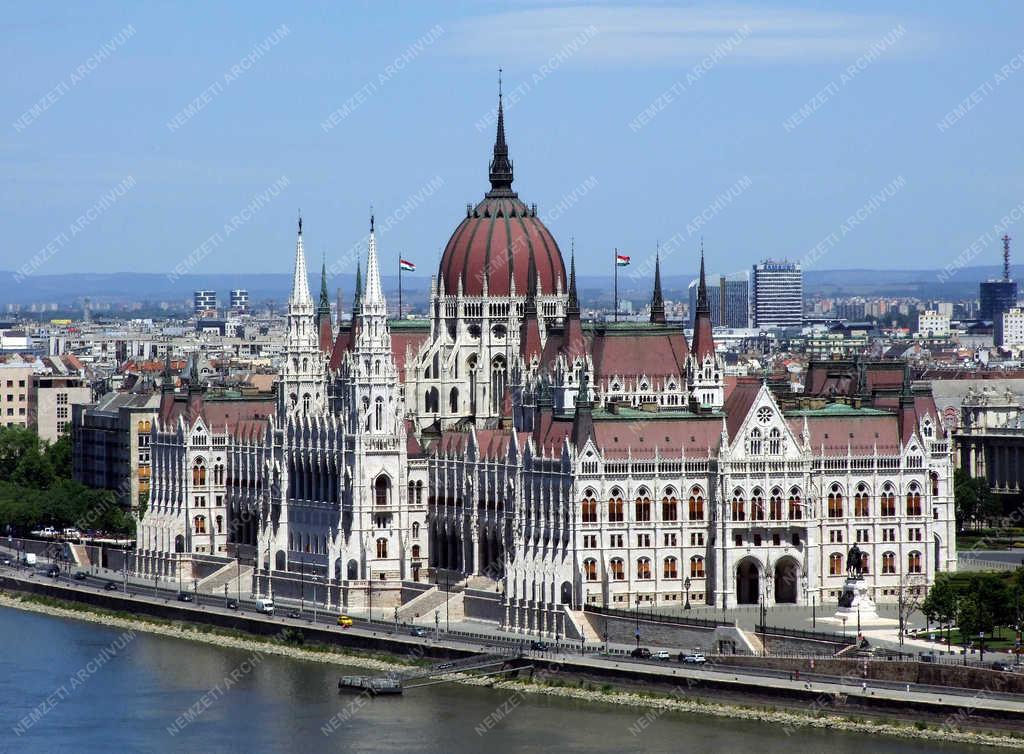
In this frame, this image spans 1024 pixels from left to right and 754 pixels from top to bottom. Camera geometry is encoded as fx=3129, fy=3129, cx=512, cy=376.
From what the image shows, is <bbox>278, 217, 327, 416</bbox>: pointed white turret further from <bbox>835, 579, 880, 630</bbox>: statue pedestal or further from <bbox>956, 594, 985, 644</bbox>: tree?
<bbox>956, 594, 985, 644</bbox>: tree

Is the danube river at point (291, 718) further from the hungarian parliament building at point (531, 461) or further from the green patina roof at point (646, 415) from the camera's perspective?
the green patina roof at point (646, 415)

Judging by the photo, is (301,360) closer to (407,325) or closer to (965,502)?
(407,325)

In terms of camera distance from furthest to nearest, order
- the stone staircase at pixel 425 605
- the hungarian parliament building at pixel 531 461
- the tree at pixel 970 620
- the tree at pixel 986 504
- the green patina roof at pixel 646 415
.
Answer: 1. the tree at pixel 986 504
2. the stone staircase at pixel 425 605
3. the green patina roof at pixel 646 415
4. the hungarian parliament building at pixel 531 461
5. the tree at pixel 970 620

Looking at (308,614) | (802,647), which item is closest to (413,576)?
(308,614)

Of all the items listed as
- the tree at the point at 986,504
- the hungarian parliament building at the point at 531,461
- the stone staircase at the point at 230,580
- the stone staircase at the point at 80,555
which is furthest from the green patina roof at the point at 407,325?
the tree at the point at 986,504

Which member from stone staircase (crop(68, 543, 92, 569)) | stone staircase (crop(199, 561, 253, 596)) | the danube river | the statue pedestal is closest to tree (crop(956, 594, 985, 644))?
the statue pedestal

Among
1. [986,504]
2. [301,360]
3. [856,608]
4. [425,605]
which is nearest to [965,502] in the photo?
[986,504]
